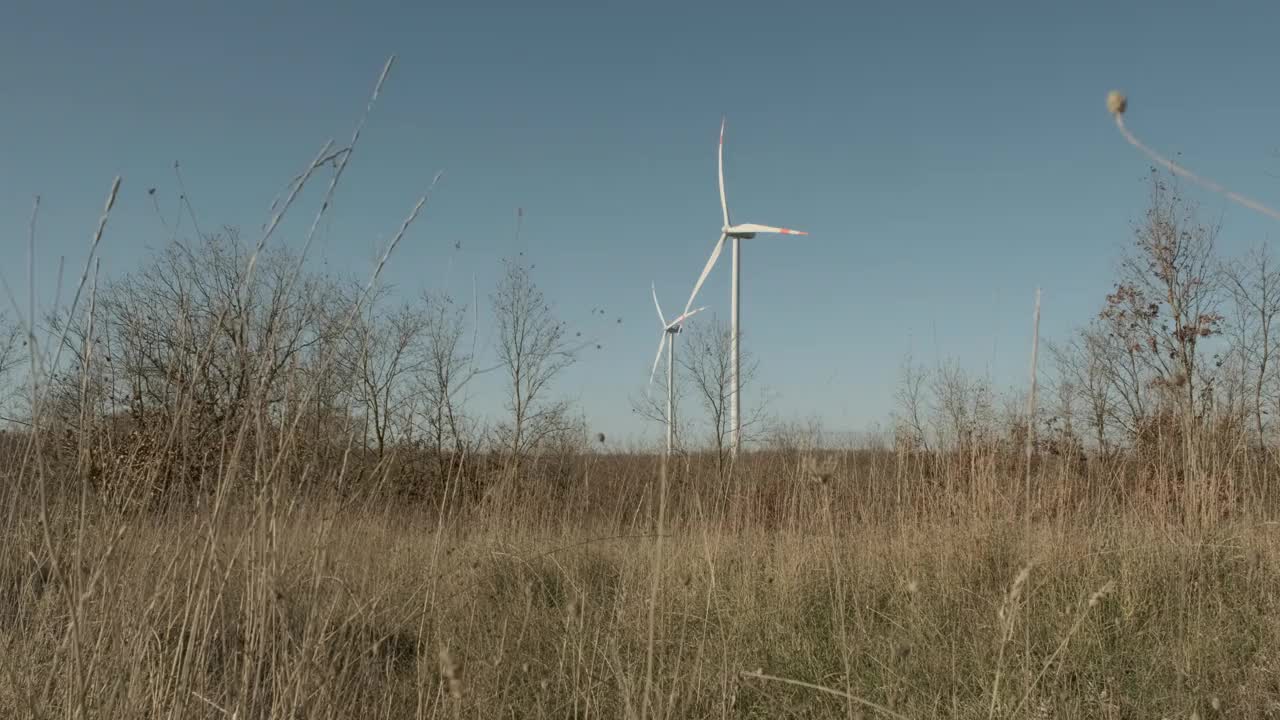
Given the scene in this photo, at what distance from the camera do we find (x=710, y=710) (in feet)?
11.1

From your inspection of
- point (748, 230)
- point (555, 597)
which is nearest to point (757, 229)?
point (748, 230)

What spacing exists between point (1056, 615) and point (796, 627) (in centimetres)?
146

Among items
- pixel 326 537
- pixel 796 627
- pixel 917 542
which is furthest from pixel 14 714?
pixel 917 542

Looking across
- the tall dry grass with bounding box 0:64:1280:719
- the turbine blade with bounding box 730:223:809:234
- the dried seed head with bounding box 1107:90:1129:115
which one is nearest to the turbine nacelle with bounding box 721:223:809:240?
the turbine blade with bounding box 730:223:809:234

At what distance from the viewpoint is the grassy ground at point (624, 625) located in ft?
7.16

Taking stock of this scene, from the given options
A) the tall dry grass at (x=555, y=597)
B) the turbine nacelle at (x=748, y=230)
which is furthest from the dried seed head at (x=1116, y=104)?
the turbine nacelle at (x=748, y=230)

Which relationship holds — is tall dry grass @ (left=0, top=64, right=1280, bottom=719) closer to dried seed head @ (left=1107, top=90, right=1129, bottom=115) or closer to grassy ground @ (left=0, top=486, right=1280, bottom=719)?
grassy ground @ (left=0, top=486, right=1280, bottom=719)

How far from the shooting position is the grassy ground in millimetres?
2184

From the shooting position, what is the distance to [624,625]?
422cm

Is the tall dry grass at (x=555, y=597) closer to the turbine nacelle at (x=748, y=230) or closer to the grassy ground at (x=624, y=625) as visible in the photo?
the grassy ground at (x=624, y=625)

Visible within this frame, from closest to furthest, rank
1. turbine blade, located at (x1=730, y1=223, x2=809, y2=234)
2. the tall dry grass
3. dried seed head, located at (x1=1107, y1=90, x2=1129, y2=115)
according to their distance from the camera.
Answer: dried seed head, located at (x1=1107, y1=90, x2=1129, y2=115) < the tall dry grass < turbine blade, located at (x1=730, y1=223, x2=809, y2=234)

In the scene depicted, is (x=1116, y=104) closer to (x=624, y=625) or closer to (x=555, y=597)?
(x=624, y=625)

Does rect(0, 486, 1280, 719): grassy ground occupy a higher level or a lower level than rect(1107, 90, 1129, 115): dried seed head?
lower

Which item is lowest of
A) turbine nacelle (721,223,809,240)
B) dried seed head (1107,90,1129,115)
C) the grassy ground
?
the grassy ground
